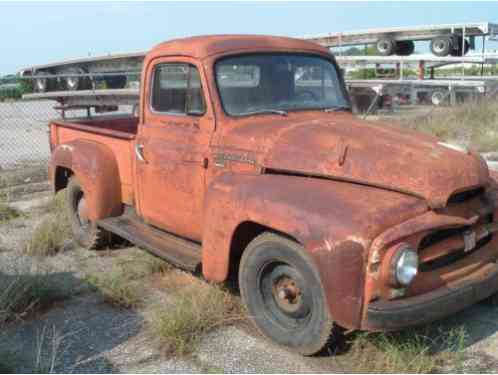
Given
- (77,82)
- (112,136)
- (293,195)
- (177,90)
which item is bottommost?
(293,195)

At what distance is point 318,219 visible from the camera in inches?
118

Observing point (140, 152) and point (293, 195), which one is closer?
point (293, 195)

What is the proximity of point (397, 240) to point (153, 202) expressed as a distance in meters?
2.31

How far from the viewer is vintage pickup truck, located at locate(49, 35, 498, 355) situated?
2914 mm

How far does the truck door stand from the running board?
0.24 ft

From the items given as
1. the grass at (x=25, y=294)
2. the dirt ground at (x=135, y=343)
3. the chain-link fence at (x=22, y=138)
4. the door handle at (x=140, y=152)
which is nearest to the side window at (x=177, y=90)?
the door handle at (x=140, y=152)

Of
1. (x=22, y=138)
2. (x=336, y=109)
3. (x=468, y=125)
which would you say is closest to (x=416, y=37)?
(x=468, y=125)

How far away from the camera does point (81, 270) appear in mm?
4938

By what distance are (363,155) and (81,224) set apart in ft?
11.1

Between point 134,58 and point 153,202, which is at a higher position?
point 134,58

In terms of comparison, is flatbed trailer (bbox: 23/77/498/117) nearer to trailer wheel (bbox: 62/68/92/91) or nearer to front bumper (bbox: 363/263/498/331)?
trailer wheel (bbox: 62/68/92/91)

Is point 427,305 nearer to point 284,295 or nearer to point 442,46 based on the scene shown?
point 284,295

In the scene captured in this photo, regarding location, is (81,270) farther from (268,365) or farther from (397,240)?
(397,240)

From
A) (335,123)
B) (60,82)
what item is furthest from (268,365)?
A: (60,82)
